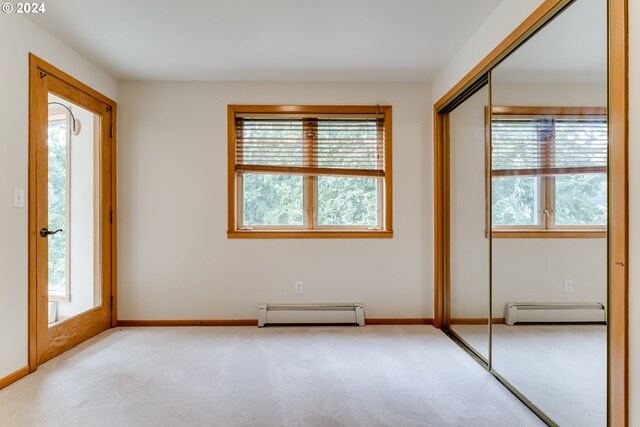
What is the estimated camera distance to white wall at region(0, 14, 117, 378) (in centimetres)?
224

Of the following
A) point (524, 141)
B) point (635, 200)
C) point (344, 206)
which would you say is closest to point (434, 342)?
point (344, 206)

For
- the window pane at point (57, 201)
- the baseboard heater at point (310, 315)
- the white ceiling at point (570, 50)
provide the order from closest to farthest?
the white ceiling at point (570, 50), the window pane at point (57, 201), the baseboard heater at point (310, 315)

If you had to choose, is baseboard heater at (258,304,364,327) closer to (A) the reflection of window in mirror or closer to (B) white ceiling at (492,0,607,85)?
(A) the reflection of window in mirror

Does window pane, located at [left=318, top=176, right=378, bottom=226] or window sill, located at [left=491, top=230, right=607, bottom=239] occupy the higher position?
window pane, located at [left=318, top=176, right=378, bottom=226]

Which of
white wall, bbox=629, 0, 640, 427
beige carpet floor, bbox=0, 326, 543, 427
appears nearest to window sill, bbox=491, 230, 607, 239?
white wall, bbox=629, 0, 640, 427

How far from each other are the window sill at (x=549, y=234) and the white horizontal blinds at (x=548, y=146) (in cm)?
27

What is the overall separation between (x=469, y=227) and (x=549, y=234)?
0.99 metres

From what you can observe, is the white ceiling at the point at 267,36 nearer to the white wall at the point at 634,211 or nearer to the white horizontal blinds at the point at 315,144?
the white horizontal blinds at the point at 315,144

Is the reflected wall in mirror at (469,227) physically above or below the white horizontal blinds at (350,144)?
below

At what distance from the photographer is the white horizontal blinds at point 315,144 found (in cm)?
359

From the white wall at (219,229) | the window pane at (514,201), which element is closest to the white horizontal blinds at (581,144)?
the window pane at (514,201)

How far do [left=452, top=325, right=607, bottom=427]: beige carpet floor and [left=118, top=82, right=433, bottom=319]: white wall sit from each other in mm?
1307

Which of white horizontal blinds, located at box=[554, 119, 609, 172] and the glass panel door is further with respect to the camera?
the glass panel door

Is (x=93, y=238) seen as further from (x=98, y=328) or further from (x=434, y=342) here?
(x=434, y=342)
